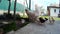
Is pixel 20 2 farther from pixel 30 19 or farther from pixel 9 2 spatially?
pixel 30 19

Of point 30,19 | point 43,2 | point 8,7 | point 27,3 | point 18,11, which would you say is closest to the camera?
point 30,19

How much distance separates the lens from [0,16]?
38.8ft

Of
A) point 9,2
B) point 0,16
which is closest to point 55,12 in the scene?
point 9,2

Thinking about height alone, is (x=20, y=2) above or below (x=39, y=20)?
above

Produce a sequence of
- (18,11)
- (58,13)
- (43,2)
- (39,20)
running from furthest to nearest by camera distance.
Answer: (58,13) < (43,2) < (18,11) < (39,20)

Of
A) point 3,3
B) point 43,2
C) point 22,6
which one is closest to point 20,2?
point 22,6

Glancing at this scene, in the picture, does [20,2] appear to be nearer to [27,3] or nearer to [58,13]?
[27,3]

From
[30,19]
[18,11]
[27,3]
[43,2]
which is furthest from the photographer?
[43,2]

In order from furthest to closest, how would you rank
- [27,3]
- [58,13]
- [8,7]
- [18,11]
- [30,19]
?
[58,13] → [27,3] → [18,11] → [8,7] → [30,19]

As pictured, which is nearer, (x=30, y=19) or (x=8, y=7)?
(x=30, y=19)

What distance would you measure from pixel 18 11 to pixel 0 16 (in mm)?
4849

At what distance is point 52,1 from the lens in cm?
2088

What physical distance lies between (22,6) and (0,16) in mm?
5903

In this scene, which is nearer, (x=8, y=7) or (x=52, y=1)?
(x=8, y=7)
